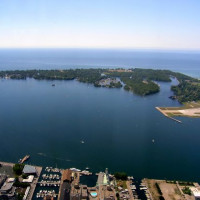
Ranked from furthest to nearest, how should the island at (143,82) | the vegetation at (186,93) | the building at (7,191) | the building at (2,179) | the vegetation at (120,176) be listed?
the vegetation at (186,93), the island at (143,82), the vegetation at (120,176), the building at (2,179), the building at (7,191)

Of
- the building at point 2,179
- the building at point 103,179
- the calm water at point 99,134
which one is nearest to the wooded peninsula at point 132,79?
the calm water at point 99,134

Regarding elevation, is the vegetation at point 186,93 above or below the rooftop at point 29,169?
above

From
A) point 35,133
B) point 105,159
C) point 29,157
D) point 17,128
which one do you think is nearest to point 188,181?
point 105,159

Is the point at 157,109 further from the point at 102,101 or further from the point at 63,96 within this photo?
the point at 63,96

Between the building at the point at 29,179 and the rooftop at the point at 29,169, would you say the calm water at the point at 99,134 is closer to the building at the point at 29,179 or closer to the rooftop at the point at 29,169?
the rooftop at the point at 29,169

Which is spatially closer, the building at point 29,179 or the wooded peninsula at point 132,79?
the building at point 29,179

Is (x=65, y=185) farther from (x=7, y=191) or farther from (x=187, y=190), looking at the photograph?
(x=187, y=190)
